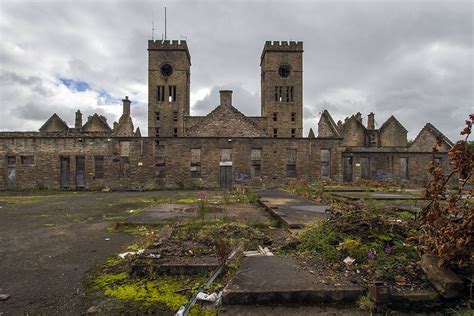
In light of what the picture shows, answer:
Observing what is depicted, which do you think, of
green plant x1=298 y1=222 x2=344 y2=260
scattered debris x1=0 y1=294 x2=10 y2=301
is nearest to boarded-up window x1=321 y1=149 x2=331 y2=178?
green plant x1=298 y1=222 x2=344 y2=260

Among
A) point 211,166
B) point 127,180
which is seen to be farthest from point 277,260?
point 127,180

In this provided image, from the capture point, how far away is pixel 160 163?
2019 cm

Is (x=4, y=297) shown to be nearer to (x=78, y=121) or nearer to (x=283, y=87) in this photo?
(x=78, y=121)

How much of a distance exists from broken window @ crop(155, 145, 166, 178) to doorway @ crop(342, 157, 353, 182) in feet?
47.5

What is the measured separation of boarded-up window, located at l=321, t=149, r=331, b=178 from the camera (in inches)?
825

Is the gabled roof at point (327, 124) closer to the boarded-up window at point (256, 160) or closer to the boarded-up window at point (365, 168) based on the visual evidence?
the boarded-up window at point (365, 168)

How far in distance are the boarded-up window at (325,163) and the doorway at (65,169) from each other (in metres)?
19.0

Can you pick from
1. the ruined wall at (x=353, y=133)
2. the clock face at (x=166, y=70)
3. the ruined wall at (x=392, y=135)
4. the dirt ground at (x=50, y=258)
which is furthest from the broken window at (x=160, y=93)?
the dirt ground at (x=50, y=258)

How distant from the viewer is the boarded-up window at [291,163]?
2059 cm

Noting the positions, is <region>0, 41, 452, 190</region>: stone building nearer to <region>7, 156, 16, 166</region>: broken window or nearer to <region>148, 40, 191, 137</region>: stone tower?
<region>7, 156, 16, 166</region>: broken window

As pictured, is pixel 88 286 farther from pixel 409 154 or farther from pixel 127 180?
pixel 409 154

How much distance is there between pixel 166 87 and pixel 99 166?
64.9 ft

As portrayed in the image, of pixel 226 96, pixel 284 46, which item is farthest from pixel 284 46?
pixel 226 96

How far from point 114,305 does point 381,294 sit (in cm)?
246
